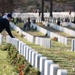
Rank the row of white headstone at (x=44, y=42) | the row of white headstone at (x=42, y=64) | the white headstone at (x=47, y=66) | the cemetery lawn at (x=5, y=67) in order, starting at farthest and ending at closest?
the row of white headstone at (x=44, y=42), the cemetery lawn at (x=5, y=67), the white headstone at (x=47, y=66), the row of white headstone at (x=42, y=64)

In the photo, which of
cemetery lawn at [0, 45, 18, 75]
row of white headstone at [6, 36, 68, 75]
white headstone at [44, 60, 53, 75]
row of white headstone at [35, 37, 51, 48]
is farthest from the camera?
row of white headstone at [35, 37, 51, 48]

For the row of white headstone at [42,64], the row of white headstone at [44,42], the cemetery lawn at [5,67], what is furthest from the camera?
the row of white headstone at [44,42]

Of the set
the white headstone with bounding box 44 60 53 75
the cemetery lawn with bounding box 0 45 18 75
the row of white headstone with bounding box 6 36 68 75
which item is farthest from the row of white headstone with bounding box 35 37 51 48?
the white headstone with bounding box 44 60 53 75

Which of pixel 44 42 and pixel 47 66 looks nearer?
pixel 47 66

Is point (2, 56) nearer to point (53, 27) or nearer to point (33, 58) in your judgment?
point (33, 58)

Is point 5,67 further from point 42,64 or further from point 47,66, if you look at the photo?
point 47,66

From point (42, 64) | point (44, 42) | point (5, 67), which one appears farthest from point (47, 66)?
point (44, 42)

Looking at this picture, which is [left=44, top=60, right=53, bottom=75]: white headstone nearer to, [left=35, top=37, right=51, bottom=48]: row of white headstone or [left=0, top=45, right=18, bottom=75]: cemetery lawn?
[left=0, top=45, right=18, bottom=75]: cemetery lawn

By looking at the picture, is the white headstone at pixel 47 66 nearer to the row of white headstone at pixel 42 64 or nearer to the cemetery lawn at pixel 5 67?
the row of white headstone at pixel 42 64

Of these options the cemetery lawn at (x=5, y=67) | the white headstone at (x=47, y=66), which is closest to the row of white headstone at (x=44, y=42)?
the cemetery lawn at (x=5, y=67)

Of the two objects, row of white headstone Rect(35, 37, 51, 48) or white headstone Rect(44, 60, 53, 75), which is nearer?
white headstone Rect(44, 60, 53, 75)

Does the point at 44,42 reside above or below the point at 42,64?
below

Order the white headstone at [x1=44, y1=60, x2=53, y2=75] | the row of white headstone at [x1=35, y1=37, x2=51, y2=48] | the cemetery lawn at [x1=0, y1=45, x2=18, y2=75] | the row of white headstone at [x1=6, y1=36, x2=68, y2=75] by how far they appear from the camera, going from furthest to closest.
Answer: the row of white headstone at [x1=35, y1=37, x2=51, y2=48] → the cemetery lawn at [x1=0, y1=45, x2=18, y2=75] → the white headstone at [x1=44, y1=60, x2=53, y2=75] → the row of white headstone at [x1=6, y1=36, x2=68, y2=75]

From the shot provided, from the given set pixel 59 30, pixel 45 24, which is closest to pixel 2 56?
pixel 59 30
